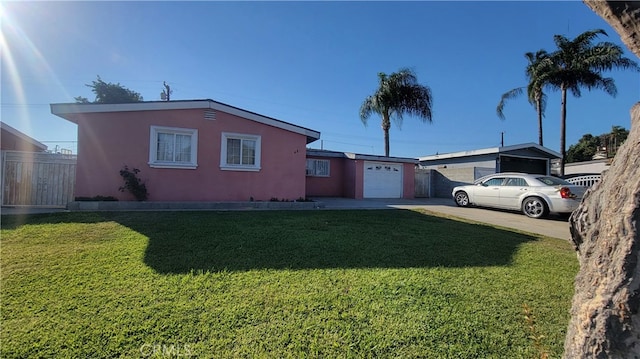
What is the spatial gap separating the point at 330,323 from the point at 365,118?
20409 mm

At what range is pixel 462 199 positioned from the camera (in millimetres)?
12461

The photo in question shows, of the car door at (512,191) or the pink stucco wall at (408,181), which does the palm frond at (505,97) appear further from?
the car door at (512,191)

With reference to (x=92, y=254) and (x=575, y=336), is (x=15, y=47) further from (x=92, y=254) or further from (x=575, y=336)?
(x=575, y=336)

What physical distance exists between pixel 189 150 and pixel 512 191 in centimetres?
1153

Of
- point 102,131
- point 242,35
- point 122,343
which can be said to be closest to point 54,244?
point 122,343

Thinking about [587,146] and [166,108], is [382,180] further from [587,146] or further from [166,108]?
[587,146]

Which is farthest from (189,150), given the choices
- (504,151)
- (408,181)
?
(504,151)

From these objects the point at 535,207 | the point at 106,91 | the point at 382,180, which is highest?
the point at 106,91

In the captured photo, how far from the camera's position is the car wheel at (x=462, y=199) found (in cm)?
1227

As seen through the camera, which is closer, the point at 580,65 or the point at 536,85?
the point at 580,65

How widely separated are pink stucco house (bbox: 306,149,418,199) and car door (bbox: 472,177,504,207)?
5.74 m

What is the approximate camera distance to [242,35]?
9.61m

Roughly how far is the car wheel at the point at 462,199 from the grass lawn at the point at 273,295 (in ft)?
23.4
